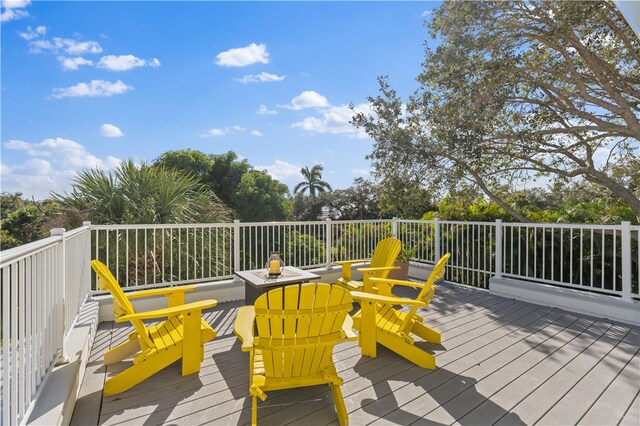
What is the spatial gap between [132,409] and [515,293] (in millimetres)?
5263

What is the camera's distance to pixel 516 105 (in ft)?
25.0

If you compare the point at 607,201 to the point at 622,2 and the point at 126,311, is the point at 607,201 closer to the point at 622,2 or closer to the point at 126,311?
the point at 622,2

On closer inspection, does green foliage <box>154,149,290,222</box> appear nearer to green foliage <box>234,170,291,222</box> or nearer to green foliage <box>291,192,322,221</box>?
green foliage <box>234,170,291,222</box>

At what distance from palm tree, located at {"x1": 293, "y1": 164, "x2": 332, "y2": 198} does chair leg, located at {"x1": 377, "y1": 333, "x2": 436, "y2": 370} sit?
3371 centimetres

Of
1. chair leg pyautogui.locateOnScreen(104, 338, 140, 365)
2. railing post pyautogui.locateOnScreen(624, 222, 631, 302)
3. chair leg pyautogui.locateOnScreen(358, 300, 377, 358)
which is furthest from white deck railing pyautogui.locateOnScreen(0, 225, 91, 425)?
railing post pyautogui.locateOnScreen(624, 222, 631, 302)

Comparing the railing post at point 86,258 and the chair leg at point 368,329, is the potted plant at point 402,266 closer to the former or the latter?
the chair leg at point 368,329

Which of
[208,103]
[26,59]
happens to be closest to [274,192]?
[208,103]

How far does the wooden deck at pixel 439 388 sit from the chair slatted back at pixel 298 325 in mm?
Answer: 375

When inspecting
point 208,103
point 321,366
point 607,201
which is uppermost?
point 208,103

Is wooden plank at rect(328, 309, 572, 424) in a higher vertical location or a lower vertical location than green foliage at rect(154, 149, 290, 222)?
lower

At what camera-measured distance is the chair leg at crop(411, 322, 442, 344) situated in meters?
3.46

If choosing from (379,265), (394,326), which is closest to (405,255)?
(379,265)

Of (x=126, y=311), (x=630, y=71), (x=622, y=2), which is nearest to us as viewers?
(x=622, y=2)

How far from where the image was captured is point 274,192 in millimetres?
24406
